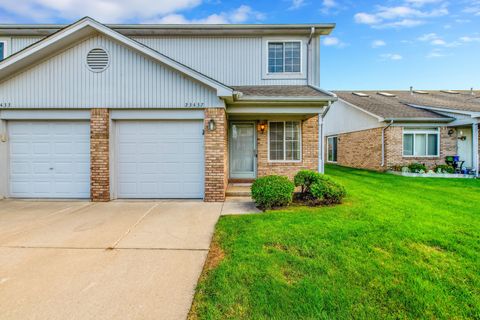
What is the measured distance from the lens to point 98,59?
7.34 meters

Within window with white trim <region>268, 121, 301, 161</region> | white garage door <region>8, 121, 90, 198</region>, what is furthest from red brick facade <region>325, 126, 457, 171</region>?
white garage door <region>8, 121, 90, 198</region>

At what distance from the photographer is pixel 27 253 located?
12.9 ft

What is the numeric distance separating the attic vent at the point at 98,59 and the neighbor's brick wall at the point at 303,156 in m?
5.77

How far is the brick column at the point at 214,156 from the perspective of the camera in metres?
7.41

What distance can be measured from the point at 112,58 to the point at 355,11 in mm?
11434

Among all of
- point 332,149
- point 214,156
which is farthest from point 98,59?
point 332,149

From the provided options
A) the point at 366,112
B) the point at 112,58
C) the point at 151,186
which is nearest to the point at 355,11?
the point at 366,112

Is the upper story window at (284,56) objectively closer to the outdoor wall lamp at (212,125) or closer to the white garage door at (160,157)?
the outdoor wall lamp at (212,125)

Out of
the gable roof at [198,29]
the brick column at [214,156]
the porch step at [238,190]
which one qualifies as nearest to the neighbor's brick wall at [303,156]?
the porch step at [238,190]

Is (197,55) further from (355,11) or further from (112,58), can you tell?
(355,11)

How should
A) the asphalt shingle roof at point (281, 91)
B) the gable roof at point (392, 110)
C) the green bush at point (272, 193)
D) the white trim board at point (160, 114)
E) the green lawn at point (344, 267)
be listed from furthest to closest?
1. the gable roof at point (392, 110)
2. the asphalt shingle roof at point (281, 91)
3. the white trim board at point (160, 114)
4. the green bush at point (272, 193)
5. the green lawn at point (344, 267)

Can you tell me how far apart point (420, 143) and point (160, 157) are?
46.7 feet

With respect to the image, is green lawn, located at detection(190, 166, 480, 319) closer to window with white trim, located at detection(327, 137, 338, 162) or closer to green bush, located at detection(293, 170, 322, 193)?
green bush, located at detection(293, 170, 322, 193)

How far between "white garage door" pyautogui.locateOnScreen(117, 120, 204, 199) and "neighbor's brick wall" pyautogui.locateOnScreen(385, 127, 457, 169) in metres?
11.7
